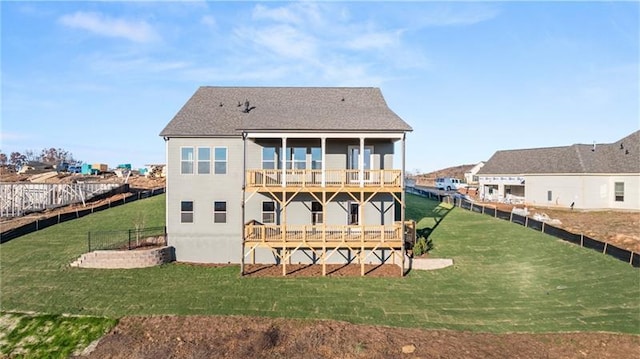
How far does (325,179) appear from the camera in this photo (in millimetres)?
18688

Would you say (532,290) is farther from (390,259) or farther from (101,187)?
(101,187)

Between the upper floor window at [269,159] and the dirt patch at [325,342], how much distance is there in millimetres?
9665

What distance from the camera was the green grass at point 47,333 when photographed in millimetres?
11516

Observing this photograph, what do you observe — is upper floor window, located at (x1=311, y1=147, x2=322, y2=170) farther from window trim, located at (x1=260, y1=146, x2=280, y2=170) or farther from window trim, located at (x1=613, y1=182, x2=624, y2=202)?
window trim, located at (x1=613, y1=182, x2=624, y2=202)

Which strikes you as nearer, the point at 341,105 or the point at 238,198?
the point at 238,198

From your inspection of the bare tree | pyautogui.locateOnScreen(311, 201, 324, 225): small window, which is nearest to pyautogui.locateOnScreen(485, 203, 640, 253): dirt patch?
pyautogui.locateOnScreen(311, 201, 324, 225): small window

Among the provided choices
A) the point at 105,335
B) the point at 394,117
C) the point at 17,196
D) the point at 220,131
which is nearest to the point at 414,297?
the point at 394,117

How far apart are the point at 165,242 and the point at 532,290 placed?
65.7 ft

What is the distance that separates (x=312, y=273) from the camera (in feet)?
59.3

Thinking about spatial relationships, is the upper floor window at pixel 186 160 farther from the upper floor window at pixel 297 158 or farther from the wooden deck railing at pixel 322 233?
the upper floor window at pixel 297 158

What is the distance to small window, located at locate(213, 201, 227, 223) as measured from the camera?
20016 millimetres

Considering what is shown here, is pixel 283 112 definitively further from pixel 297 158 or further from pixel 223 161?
pixel 223 161

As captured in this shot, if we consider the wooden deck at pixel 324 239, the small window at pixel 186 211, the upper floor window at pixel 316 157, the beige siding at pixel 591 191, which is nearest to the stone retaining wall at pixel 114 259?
the small window at pixel 186 211

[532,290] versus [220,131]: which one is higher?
[220,131]
